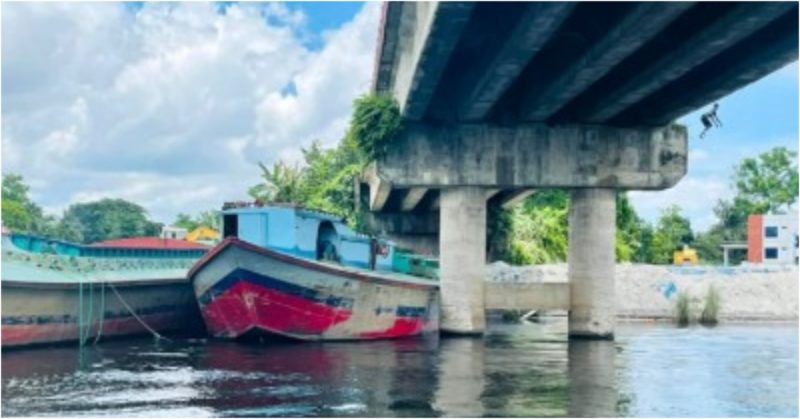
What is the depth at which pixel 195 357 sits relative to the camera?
88.5 feet

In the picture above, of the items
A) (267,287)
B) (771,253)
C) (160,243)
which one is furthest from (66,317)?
(771,253)

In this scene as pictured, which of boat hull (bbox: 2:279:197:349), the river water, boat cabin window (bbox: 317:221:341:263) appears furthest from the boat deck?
boat cabin window (bbox: 317:221:341:263)

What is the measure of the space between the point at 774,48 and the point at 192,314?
69.7ft

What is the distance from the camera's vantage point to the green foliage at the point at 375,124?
3416 centimetres

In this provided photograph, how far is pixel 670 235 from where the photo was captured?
321 ft

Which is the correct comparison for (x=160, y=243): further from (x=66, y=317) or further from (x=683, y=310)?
(x=683, y=310)

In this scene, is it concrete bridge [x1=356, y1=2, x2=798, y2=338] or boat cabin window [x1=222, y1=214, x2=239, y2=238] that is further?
boat cabin window [x1=222, y1=214, x2=239, y2=238]

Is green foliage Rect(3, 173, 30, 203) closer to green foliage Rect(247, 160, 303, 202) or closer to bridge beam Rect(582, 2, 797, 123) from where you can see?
green foliage Rect(247, 160, 303, 202)

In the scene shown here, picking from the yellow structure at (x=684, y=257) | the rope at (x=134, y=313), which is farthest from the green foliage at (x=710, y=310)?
the yellow structure at (x=684, y=257)

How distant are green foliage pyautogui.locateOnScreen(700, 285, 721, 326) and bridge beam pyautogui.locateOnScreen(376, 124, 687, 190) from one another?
1613 cm

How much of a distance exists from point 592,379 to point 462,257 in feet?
38.1

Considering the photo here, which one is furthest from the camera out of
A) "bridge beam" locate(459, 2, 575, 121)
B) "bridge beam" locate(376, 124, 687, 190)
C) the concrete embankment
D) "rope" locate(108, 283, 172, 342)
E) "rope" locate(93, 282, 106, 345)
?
the concrete embankment

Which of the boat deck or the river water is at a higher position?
the boat deck

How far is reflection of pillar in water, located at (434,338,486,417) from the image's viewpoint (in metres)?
18.6
